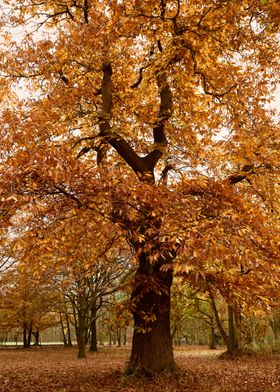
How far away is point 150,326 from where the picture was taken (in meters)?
10.3

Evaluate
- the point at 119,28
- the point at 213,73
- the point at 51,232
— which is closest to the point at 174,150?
the point at 213,73

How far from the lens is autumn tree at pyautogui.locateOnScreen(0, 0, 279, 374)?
6.70 meters

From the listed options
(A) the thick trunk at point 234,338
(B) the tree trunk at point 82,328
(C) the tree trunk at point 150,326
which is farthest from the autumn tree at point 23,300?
(C) the tree trunk at point 150,326

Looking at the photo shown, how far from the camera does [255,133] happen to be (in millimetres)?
9766

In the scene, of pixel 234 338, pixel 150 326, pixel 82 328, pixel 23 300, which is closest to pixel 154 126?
pixel 150 326

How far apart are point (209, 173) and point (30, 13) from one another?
7.76 meters

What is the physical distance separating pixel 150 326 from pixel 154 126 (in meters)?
6.10

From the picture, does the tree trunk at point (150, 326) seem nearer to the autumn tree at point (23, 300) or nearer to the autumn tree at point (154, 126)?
the autumn tree at point (154, 126)

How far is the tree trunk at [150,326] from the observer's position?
9781 mm

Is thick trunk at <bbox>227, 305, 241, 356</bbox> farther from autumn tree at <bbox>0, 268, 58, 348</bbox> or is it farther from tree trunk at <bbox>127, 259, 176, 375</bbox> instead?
tree trunk at <bbox>127, 259, 176, 375</bbox>

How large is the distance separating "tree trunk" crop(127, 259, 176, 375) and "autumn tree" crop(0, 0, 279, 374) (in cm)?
3

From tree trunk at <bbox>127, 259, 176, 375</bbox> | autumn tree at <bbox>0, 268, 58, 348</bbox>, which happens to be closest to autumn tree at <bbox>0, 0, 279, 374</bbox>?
tree trunk at <bbox>127, 259, 176, 375</bbox>

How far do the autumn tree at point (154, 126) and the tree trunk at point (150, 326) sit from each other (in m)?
0.03

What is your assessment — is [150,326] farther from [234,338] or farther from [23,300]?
[23,300]
